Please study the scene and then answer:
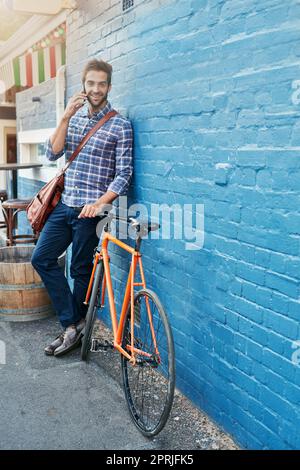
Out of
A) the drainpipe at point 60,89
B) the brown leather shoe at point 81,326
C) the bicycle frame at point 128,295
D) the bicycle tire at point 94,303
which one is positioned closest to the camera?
the bicycle frame at point 128,295

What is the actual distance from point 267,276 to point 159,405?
4.18ft

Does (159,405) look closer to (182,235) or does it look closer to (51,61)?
(182,235)

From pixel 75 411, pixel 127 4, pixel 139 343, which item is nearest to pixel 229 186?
pixel 139 343

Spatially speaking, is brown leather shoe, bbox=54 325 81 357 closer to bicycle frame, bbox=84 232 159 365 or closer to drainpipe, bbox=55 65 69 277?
bicycle frame, bbox=84 232 159 365

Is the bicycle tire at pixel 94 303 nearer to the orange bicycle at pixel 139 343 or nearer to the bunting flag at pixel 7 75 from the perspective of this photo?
the orange bicycle at pixel 139 343

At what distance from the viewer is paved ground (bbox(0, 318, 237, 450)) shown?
271 centimetres

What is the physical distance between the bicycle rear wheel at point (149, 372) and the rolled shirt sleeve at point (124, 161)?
92cm

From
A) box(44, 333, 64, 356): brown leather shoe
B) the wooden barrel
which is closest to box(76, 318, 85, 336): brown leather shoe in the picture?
box(44, 333, 64, 356): brown leather shoe

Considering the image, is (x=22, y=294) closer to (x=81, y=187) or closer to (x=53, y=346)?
(x=53, y=346)

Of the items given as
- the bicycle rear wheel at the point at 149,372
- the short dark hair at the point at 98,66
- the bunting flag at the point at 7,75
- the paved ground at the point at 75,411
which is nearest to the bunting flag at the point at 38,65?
the bunting flag at the point at 7,75

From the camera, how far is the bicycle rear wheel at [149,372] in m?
2.63

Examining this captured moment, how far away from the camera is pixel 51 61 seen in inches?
280

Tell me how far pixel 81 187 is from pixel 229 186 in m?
1.53

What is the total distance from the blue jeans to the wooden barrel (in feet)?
1.79
